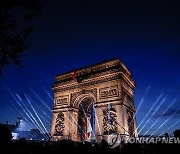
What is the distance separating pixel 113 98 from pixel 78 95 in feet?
19.2

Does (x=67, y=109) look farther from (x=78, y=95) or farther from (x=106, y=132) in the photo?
(x=106, y=132)

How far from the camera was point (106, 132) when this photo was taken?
69.0 feet

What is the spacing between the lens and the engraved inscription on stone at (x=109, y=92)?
74.2ft

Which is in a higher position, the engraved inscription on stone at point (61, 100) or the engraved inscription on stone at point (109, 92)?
the engraved inscription on stone at point (109, 92)

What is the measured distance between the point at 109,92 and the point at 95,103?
247cm

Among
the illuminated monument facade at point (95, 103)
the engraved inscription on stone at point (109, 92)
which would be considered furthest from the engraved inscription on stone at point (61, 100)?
the engraved inscription on stone at point (109, 92)

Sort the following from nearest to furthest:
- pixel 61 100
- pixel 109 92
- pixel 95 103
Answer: pixel 109 92, pixel 95 103, pixel 61 100

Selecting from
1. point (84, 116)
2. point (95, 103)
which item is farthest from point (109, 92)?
point (84, 116)

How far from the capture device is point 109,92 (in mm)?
23078

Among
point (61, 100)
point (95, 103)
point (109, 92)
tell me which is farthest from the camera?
point (61, 100)

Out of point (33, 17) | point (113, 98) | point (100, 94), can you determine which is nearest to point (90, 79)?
point (100, 94)

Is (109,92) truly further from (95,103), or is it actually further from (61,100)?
(61,100)

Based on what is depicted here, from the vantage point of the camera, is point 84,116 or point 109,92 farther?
point 84,116

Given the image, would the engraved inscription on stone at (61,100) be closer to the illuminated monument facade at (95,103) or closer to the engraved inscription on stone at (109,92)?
the illuminated monument facade at (95,103)
